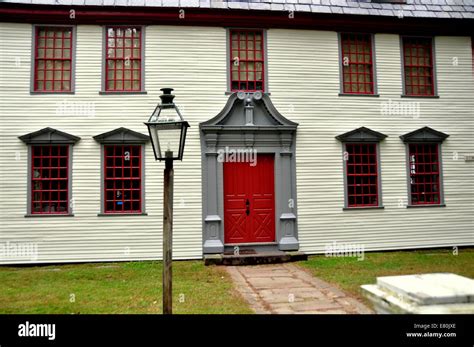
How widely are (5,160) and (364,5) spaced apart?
1130 centimetres

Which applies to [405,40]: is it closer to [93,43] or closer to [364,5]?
[364,5]

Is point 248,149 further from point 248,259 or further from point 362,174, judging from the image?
point 362,174

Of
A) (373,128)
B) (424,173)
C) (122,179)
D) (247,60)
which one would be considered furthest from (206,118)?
(424,173)

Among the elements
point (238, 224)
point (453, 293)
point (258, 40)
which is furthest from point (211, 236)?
point (453, 293)

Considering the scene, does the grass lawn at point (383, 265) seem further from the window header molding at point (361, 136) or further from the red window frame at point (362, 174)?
the window header molding at point (361, 136)

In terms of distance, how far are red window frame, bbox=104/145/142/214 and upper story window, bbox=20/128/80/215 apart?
962 mm

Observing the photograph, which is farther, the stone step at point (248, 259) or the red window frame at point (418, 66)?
the red window frame at point (418, 66)

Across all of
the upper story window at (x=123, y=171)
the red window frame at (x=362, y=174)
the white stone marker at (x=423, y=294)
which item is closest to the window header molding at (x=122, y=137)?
the upper story window at (x=123, y=171)

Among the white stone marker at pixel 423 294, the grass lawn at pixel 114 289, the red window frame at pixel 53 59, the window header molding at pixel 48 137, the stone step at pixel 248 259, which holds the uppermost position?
the red window frame at pixel 53 59

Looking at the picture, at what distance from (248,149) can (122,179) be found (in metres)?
3.58

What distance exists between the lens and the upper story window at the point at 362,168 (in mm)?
10930

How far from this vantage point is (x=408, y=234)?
11.1m

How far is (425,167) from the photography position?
11.4 m

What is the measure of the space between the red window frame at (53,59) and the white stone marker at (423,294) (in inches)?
392
